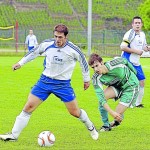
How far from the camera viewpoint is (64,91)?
375 inches

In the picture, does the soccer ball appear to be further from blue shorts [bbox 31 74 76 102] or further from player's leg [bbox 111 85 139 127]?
player's leg [bbox 111 85 139 127]

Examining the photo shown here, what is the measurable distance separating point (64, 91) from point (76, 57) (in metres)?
0.59

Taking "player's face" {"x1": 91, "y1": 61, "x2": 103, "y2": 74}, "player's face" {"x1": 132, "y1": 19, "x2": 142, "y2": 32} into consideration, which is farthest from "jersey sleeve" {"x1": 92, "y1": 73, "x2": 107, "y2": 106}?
"player's face" {"x1": 132, "y1": 19, "x2": 142, "y2": 32}

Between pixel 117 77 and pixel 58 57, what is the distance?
1.46 m

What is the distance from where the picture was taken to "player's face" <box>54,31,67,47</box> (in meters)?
9.05

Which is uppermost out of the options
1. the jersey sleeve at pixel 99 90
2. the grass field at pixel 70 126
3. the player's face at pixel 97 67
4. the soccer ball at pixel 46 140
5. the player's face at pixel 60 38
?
the player's face at pixel 60 38

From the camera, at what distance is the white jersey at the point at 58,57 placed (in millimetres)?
9320

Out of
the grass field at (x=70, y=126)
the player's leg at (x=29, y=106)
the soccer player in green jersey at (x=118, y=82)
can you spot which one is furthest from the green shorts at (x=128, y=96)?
the player's leg at (x=29, y=106)

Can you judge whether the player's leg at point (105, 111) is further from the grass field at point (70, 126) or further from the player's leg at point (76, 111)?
the player's leg at point (76, 111)

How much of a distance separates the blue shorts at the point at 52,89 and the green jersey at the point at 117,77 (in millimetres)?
635

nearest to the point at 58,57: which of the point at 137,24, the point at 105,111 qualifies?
the point at 105,111

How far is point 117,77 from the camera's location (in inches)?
406

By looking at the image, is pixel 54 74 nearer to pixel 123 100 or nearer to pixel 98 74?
pixel 98 74

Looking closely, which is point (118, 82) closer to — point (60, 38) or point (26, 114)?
point (60, 38)
